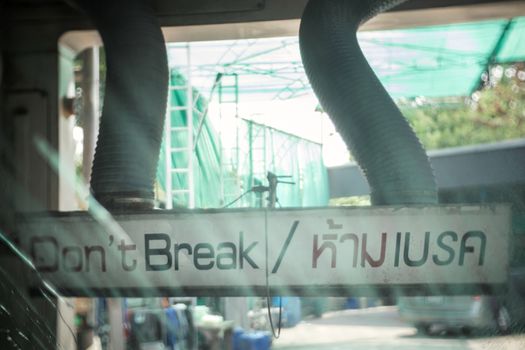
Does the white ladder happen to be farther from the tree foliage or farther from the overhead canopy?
the tree foliage

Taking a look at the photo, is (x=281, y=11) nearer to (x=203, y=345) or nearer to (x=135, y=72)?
(x=135, y=72)

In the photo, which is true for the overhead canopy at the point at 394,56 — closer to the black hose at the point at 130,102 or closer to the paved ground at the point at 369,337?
the black hose at the point at 130,102

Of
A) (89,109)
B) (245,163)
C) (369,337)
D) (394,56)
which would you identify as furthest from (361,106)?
(369,337)

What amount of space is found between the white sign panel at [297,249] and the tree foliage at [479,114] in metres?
5.68

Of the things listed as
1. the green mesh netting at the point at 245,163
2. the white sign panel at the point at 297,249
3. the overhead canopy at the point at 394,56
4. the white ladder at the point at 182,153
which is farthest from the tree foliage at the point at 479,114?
the white sign panel at the point at 297,249

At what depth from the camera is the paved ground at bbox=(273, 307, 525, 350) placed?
6938mm

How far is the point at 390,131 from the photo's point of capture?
12.2 feet

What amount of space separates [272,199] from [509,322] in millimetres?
2469

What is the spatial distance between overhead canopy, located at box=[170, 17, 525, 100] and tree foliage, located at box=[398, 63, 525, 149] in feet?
3.39

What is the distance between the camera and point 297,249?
293 cm

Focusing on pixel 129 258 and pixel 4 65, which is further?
pixel 4 65

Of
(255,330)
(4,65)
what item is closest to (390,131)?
(4,65)

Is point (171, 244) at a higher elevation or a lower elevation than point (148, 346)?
higher

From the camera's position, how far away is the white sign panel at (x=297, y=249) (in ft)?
9.59
